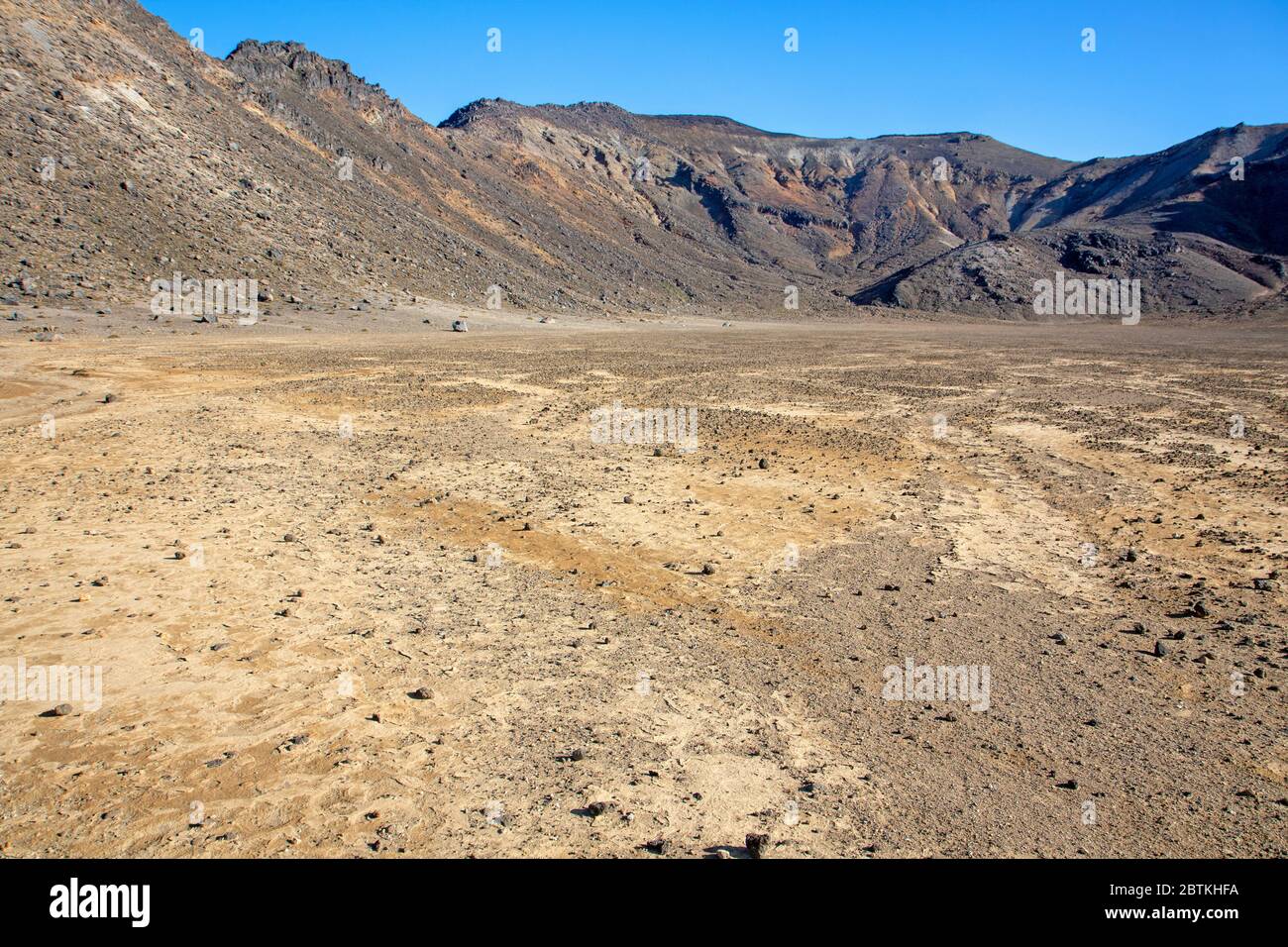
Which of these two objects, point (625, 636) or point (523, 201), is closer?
point (625, 636)

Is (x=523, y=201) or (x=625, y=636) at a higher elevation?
(x=523, y=201)

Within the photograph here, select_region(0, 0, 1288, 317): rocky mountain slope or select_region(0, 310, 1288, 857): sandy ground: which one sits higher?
select_region(0, 0, 1288, 317): rocky mountain slope

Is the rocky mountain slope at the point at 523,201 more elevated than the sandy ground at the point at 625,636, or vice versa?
the rocky mountain slope at the point at 523,201

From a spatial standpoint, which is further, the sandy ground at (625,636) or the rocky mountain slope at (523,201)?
the rocky mountain slope at (523,201)
